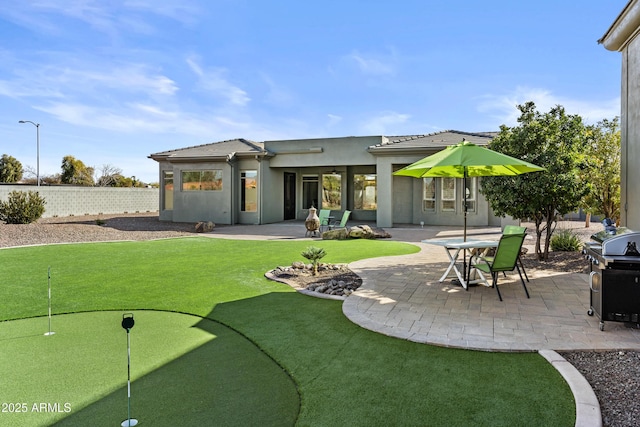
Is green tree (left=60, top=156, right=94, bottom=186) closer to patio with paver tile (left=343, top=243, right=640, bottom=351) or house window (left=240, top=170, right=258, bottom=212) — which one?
Answer: house window (left=240, top=170, right=258, bottom=212)

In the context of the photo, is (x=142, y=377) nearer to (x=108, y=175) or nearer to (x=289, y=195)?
(x=289, y=195)

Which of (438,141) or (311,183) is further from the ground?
(438,141)

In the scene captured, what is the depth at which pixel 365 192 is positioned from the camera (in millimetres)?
23516

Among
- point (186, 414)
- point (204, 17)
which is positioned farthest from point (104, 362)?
point (204, 17)

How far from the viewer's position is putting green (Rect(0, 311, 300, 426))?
2.96m

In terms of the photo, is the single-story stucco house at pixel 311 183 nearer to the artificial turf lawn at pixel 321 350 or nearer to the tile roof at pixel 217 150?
the tile roof at pixel 217 150

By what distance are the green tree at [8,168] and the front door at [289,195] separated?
34.2 meters

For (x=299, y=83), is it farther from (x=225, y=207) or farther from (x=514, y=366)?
(x=514, y=366)

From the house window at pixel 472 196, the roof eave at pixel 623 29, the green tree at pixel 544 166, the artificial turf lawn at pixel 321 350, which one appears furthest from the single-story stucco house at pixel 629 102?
the house window at pixel 472 196

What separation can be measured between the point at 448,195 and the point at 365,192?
5.17 meters

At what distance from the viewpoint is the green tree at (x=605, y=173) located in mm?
10891

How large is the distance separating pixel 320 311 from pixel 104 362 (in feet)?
9.12

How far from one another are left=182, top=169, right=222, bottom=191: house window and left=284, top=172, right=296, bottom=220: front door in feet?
13.9

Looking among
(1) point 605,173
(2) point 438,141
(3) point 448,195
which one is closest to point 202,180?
(2) point 438,141
